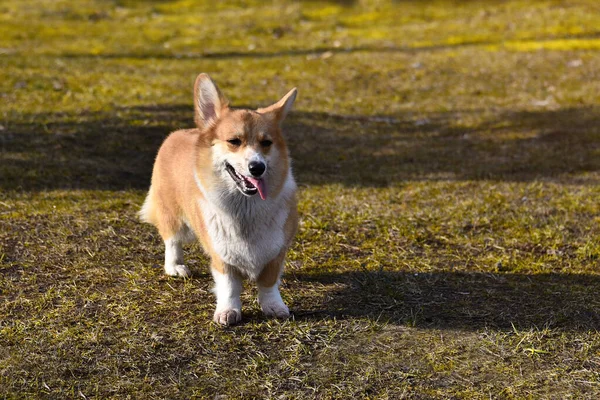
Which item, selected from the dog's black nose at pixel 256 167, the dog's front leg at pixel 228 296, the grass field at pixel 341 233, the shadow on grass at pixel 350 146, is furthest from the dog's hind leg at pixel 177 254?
the shadow on grass at pixel 350 146

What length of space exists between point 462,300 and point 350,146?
4727 millimetres

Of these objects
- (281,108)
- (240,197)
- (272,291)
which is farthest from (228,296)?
(281,108)

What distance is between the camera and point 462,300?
4.92 m

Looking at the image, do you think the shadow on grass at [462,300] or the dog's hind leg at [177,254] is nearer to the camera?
the shadow on grass at [462,300]

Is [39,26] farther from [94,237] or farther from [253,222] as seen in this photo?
[253,222]

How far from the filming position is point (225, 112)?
4.50 m

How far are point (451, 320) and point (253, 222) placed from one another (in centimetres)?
142

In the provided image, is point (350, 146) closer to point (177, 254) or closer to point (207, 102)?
point (177, 254)

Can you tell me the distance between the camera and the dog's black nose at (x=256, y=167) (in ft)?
13.4

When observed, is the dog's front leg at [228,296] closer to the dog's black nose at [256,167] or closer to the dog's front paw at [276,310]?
the dog's front paw at [276,310]

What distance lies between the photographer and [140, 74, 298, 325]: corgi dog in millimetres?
4258

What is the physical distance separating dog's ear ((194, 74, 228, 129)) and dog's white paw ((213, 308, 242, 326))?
1.17 meters

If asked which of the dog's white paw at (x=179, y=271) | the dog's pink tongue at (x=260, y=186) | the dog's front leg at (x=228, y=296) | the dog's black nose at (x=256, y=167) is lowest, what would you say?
the dog's white paw at (x=179, y=271)

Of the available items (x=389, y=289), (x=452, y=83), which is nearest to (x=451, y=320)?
(x=389, y=289)
